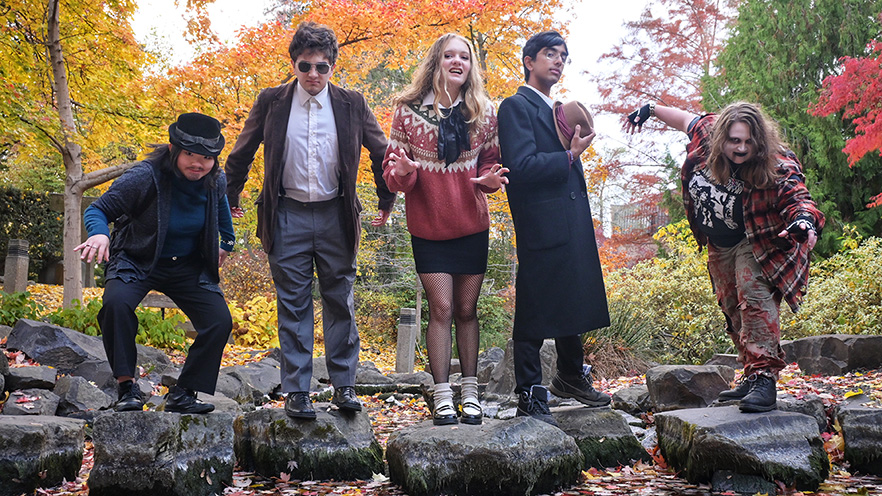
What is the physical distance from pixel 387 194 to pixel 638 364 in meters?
4.24

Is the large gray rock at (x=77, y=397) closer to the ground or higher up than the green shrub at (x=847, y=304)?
closer to the ground

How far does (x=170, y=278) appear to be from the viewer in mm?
3156

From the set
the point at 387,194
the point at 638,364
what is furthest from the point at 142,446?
the point at 638,364

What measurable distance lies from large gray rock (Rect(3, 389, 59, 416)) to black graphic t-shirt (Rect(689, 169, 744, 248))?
3.99 meters

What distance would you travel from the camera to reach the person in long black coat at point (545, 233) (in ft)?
10.6

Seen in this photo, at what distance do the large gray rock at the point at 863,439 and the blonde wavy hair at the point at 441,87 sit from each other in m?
2.17

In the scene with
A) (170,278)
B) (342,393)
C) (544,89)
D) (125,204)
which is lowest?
(342,393)

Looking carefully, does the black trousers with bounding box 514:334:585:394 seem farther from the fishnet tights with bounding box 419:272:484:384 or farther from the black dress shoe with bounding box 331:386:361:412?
the black dress shoe with bounding box 331:386:361:412

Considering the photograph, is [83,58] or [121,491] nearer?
[121,491]

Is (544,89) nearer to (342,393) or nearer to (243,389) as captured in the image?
(342,393)

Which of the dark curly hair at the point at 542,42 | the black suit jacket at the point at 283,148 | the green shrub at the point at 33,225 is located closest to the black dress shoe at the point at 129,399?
the black suit jacket at the point at 283,148

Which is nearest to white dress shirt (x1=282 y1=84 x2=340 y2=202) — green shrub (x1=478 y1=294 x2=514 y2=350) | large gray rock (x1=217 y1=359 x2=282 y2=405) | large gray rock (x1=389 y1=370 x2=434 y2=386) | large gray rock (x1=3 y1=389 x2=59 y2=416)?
large gray rock (x1=3 y1=389 x2=59 y2=416)

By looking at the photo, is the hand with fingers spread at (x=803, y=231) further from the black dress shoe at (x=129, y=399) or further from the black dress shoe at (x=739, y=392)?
the black dress shoe at (x=129, y=399)

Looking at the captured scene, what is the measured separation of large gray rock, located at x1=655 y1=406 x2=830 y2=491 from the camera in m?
2.84
